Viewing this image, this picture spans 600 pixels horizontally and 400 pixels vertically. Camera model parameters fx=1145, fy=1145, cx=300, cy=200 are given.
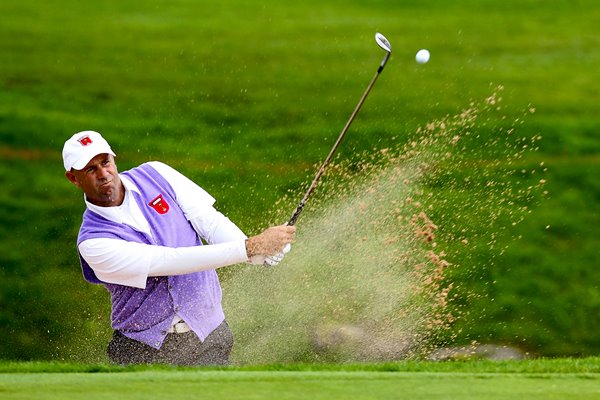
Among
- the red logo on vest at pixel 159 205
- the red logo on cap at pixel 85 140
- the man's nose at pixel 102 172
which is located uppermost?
the red logo on cap at pixel 85 140

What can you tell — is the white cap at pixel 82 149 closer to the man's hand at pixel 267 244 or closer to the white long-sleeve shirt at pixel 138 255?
the white long-sleeve shirt at pixel 138 255

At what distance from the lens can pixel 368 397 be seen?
3885mm

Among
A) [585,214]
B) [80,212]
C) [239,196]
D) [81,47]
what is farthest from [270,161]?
[81,47]

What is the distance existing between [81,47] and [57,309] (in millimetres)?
7767

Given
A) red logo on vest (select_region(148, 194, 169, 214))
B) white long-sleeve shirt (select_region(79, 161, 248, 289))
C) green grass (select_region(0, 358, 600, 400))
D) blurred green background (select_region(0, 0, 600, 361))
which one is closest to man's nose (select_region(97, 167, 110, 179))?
white long-sleeve shirt (select_region(79, 161, 248, 289))

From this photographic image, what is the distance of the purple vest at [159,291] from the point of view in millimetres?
5383

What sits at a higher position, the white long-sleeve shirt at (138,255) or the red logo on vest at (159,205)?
the red logo on vest at (159,205)

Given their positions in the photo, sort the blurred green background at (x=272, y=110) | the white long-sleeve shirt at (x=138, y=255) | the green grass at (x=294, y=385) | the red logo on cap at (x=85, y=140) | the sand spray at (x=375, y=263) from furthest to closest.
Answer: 1. the blurred green background at (x=272, y=110)
2. the sand spray at (x=375, y=263)
3. the red logo on cap at (x=85, y=140)
4. the white long-sleeve shirt at (x=138, y=255)
5. the green grass at (x=294, y=385)

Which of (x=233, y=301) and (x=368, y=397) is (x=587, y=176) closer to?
(x=233, y=301)

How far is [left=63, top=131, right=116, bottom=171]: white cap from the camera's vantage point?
5211 millimetres

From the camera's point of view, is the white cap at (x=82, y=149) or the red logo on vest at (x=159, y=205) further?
the red logo on vest at (x=159, y=205)

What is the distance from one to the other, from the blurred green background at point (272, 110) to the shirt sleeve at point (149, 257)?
3210 millimetres

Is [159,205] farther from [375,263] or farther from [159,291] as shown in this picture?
[375,263]

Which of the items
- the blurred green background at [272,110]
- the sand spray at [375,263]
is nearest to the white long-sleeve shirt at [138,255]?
the sand spray at [375,263]
